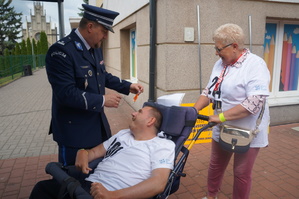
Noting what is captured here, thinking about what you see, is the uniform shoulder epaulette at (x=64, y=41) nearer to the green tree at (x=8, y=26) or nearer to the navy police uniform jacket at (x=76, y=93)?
the navy police uniform jacket at (x=76, y=93)

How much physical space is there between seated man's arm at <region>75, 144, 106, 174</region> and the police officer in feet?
0.22

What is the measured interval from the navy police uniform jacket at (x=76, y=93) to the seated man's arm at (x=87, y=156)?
7cm

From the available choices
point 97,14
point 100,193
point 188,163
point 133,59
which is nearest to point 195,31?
point 188,163

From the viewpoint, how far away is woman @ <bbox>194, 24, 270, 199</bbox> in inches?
87.6

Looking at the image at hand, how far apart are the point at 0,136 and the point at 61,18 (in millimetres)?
3398

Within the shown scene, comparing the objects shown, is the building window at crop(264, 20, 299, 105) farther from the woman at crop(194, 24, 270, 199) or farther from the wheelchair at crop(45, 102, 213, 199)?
the wheelchair at crop(45, 102, 213, 199)

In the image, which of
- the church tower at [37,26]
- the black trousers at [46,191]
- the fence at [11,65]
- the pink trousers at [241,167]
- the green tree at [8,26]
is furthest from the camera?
the church tower at [37,26]

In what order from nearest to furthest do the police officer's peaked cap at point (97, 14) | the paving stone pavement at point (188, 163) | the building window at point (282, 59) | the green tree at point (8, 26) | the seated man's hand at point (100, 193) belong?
the seated man's hand at point (100, 193)
the police officer's peaked cap at point (97, 14)
the paving stone pavement at point (188, 163)
the building window at point (282, 59)
the green tree at point (8, 26)

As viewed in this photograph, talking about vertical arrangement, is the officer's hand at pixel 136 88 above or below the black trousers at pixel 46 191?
above

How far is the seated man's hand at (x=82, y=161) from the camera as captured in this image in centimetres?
209

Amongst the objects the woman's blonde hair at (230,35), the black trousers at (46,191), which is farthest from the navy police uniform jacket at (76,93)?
the woman's blonde hair at (230,35)

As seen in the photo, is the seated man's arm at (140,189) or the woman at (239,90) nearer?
the seated man's arm at (140,189)

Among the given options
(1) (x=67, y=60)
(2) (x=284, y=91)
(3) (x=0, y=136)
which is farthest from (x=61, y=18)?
(2) (x=284, y=91)

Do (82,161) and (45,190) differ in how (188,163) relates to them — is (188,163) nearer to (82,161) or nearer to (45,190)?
(82,161)
